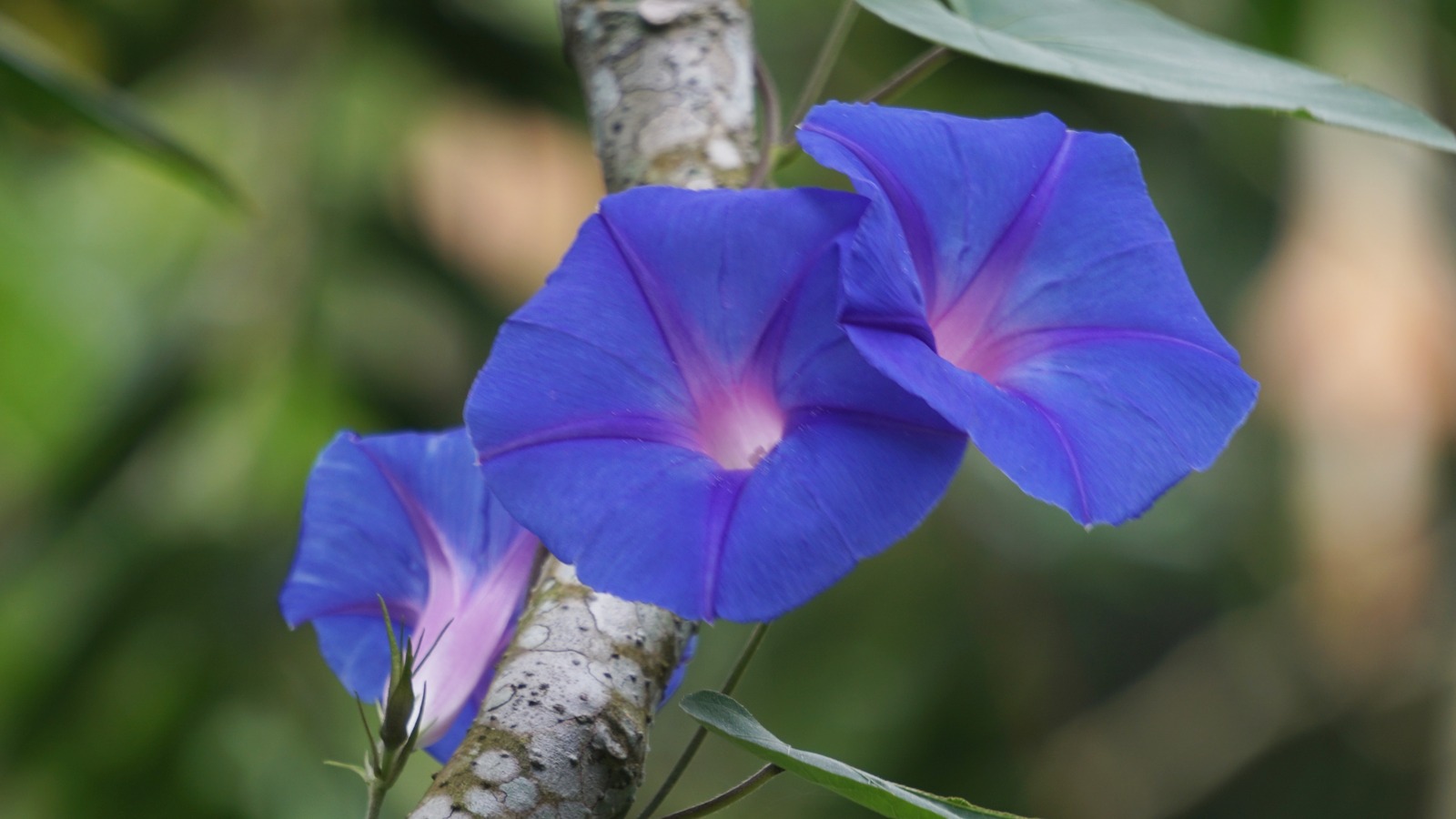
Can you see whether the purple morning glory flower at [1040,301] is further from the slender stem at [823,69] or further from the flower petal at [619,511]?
the slender stem at [823,69]

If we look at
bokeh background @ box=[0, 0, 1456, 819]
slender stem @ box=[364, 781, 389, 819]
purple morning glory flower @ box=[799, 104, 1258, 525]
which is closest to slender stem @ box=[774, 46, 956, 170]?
purple morning glory flower @ box=[799, 104, 1258, 525]

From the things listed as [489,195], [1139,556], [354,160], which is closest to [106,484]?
[354,160]

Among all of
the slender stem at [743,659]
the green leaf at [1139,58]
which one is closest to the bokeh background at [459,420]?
the slender stem at [743,659]

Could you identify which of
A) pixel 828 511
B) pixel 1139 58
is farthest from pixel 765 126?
pixel 828 511

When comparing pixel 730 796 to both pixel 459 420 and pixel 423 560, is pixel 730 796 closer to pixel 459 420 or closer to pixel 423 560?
pixel 423 560

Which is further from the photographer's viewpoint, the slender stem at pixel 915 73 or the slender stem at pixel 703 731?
the slender stem at pixel 915 73
